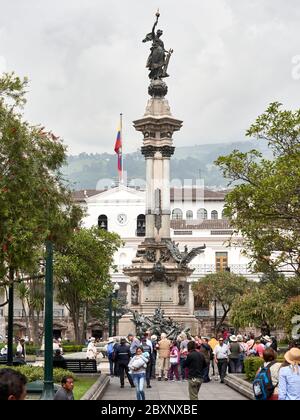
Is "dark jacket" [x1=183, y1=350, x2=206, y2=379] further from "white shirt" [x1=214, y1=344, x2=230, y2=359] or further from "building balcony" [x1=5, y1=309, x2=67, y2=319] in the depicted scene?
"building balcony" [x1=5, y1=309, x2=67, y2=319]

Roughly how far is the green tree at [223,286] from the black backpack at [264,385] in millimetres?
65385

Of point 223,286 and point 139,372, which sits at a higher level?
point 223,286

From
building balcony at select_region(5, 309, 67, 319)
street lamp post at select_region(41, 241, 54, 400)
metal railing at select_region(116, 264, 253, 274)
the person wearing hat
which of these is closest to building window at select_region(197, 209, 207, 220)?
metal railing at select_region(116, 264, 253, 274)

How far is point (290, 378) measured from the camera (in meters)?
11.4

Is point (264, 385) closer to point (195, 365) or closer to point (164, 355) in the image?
point (195, 365)

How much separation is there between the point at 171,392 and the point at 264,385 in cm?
1226

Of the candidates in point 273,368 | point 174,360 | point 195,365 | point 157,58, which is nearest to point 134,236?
point 157,58

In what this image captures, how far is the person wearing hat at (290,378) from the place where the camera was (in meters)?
11.4

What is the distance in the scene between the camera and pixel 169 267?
46.7m

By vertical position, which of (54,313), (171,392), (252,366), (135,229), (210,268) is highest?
(135,229)

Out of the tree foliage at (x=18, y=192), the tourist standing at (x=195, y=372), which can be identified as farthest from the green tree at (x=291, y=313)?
the tourist standing at (x=195, y=372)

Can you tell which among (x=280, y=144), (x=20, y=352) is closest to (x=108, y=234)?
(x=20, y=352)

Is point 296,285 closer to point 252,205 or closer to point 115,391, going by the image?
point 252,205
